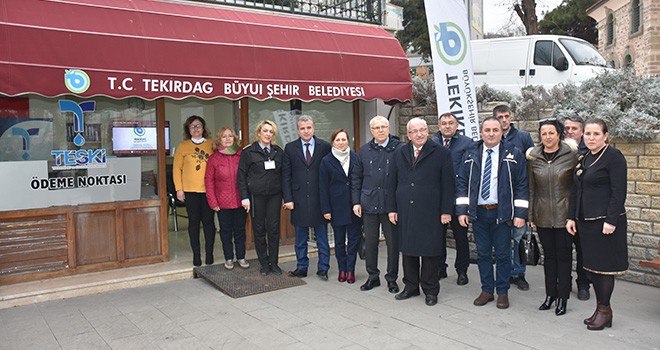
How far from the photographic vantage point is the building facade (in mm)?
25281

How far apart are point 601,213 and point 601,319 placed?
907 mm

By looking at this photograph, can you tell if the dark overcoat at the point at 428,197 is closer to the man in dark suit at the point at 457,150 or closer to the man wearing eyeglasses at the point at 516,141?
the man in dark suit at the point at 457,150

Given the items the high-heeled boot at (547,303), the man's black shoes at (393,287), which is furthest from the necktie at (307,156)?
the high-heeled boot at (547,303)

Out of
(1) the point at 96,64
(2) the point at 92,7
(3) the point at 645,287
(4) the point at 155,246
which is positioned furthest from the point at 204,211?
(3) the point at 645,287

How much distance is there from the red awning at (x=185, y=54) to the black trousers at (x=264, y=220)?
3.96ft

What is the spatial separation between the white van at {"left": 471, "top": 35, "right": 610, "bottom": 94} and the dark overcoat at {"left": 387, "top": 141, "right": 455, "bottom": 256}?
6.75 meters

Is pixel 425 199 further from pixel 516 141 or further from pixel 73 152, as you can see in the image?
pixel 73 152

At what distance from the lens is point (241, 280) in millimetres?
6418

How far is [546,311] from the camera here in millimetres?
5332

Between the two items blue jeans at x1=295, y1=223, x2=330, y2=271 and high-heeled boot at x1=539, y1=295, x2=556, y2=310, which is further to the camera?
blue jeans at x1=295, y1=223, x2=330, y2=271

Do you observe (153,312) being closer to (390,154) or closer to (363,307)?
(363,307)

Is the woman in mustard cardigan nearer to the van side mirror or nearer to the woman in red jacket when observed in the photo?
the woman in red jacket

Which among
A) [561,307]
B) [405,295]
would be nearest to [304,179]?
[405,295]

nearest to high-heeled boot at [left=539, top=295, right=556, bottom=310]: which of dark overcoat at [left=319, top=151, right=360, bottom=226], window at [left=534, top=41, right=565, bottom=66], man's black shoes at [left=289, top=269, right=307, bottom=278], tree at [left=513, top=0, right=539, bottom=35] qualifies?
dark overcoat at [left=319, top=151, right=360, bottom=226]
